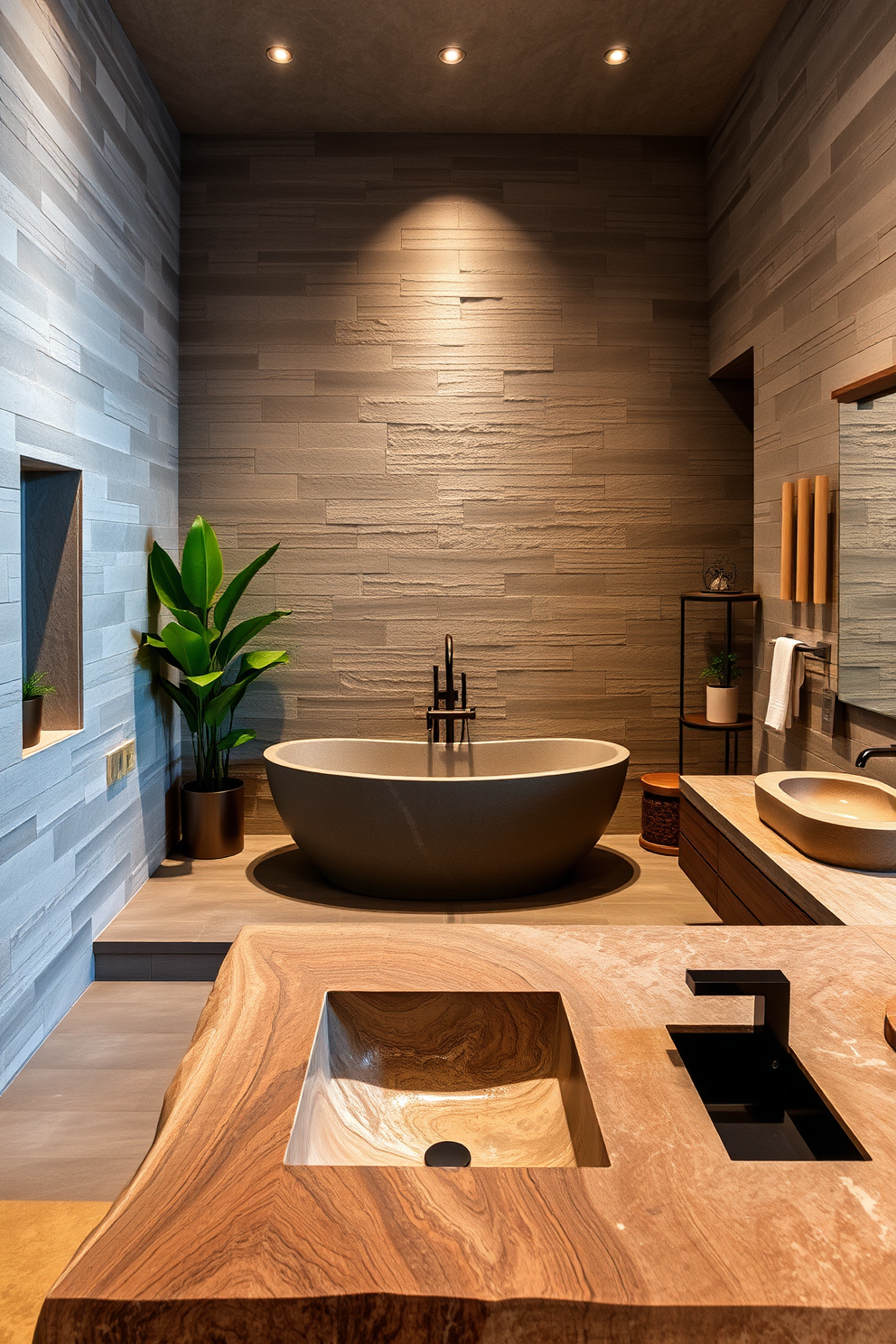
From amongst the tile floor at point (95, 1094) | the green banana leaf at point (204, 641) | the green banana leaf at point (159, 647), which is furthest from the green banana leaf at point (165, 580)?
the tile floor at point (95, 1094)

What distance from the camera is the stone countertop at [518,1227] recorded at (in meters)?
0.71

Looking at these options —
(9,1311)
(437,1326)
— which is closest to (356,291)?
(9,1311)

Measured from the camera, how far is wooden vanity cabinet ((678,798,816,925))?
2.23m

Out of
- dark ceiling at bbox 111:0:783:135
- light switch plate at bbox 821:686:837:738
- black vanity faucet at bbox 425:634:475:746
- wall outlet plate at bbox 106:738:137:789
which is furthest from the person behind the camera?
black vanity faucet at bbox 425:634:475:746

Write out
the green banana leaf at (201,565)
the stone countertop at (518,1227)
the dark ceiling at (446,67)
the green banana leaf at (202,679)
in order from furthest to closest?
1. the green banana leaf at (201,565)
2. the green banana leaf at (202,679)
3. the dark ceiling at (446,67)
4. the stone countertop at (518,1227)

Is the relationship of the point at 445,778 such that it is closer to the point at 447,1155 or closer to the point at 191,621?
the point at 191,621

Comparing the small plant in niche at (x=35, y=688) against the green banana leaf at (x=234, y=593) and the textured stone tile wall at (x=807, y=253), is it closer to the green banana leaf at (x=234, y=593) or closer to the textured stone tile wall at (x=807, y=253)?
the green banana leaf at (x=234, y=593)

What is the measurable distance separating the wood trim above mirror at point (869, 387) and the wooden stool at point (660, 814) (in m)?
1.96

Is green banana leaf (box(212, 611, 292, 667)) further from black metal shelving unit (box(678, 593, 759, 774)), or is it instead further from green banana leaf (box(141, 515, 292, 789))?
black metal shelving unit (box(678, 593, 759, 774))

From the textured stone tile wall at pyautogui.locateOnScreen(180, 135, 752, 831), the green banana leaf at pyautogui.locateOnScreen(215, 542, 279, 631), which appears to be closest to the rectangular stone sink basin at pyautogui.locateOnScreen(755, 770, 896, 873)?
the textured stone tile wall at pyautogui.locateOnScreen(180, 135, 752, 831)

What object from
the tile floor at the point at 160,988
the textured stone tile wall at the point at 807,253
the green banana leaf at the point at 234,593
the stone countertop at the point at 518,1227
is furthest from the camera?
the green banana leaf at the point at 234,593

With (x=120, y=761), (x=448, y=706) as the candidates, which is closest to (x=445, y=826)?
(x=448, y=706)

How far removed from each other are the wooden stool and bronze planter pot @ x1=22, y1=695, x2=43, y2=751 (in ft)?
8.84

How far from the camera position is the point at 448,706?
4.36 metres
